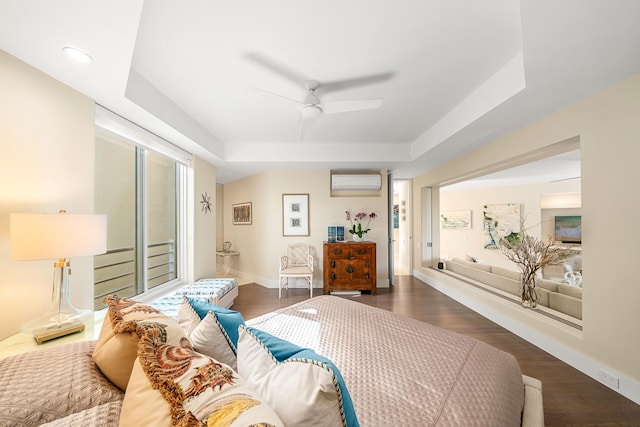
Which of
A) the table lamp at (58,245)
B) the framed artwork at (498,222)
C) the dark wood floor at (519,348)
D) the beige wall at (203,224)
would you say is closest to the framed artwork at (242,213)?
the beige wall at (203,224)

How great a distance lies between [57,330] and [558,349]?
3.75m

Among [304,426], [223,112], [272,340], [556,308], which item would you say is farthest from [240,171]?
[556,308]

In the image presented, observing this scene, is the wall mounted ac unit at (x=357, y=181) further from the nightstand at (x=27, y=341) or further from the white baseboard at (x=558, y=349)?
the nightstand at (x=27, y=341)

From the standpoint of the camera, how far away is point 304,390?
56 cm

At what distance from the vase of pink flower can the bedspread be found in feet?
8.90

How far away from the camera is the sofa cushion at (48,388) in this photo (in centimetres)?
64

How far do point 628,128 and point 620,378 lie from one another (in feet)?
5.98

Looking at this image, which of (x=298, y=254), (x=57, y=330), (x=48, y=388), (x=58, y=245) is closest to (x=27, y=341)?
(x=57, y=330)

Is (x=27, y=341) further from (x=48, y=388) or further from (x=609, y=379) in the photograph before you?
(x=609, y=379)

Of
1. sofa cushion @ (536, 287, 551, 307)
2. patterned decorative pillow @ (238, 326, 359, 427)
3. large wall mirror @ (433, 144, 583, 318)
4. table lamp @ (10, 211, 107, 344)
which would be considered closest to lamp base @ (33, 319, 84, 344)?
table lamp @ (10, 211, 107, 344)

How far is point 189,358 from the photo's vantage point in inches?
26.6

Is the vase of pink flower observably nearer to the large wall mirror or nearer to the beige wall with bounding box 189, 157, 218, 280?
the large wall mirror

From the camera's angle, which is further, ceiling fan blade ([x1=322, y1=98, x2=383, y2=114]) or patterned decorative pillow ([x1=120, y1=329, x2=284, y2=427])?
ceiling fan blade ([x1=322, y1=98, x2=383, y2=114])

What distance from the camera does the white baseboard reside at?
5.64ft
